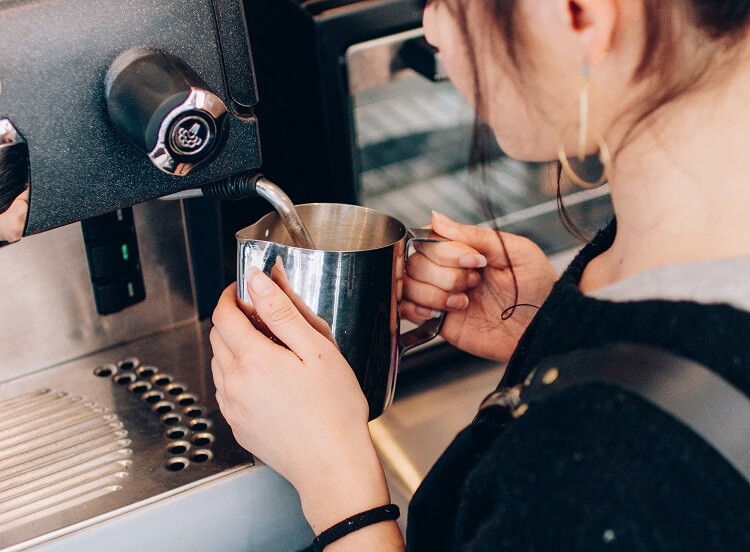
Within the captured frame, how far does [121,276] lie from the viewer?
0.86 m

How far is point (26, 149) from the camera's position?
22.0 inches

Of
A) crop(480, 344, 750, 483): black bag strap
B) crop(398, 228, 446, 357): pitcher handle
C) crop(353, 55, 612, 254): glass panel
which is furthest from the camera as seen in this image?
crop(353, 55, 612, 254): glass panel

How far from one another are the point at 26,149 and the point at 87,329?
1.14 feet

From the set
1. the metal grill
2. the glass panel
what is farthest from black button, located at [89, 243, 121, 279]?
the glass panel

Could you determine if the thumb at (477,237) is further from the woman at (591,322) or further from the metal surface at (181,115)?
the metal surface at (181,115)

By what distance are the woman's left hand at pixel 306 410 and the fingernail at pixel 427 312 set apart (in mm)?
162

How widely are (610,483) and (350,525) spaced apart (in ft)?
0.79

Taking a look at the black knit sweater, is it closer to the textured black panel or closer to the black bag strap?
the black bag strap

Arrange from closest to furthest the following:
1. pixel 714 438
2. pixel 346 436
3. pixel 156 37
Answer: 1. pixel 714 438
2. pixel 156 37
3. pixel 346 436

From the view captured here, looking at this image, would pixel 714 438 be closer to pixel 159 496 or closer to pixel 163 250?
pixel 159 496

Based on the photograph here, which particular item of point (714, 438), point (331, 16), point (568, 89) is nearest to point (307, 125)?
point (331, 16)

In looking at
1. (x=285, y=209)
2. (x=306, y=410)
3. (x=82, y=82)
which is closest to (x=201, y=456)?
(x=306, y=410)

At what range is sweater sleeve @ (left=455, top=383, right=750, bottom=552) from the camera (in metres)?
0.48

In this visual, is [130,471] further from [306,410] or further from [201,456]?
[306,410]
